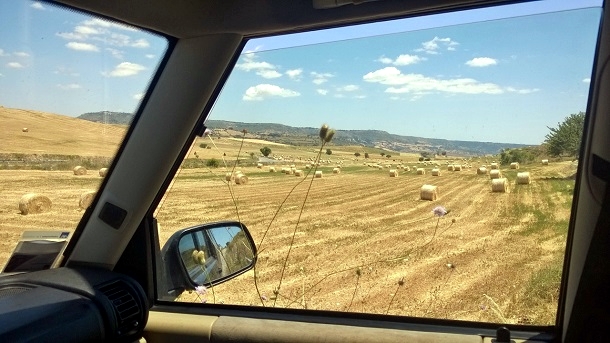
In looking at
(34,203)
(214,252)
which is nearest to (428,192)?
(214,252)

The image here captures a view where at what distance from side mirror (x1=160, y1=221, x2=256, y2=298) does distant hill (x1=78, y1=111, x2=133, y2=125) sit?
659 mm

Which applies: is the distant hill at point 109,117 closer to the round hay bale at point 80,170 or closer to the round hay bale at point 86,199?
the round hay bale at point 80,170

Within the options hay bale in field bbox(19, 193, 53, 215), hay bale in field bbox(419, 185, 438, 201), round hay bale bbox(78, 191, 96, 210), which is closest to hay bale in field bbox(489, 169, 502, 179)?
hay bale in field bbox(419, 185, 438, 201)

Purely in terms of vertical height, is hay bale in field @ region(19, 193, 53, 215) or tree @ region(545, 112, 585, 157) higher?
tree @ region(545, 112, 585, 157)

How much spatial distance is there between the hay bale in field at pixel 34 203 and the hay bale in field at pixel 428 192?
1791 millimetres

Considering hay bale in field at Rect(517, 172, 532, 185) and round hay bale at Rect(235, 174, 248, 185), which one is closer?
hay bale in field at Rect(517, 172, 532, 185)

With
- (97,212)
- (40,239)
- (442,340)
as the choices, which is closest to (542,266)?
(442,340)

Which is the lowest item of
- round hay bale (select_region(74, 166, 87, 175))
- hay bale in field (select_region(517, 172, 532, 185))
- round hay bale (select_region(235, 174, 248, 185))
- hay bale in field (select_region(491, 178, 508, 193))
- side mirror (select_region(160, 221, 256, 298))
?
side mirror (select_region(160, 221, 256, 298))

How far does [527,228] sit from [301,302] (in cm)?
115

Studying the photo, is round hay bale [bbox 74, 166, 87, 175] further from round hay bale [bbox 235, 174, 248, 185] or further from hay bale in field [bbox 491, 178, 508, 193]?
hay bale in field [bbox 491, 178, 508, 193]

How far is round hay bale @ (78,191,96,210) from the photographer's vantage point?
9.48ft

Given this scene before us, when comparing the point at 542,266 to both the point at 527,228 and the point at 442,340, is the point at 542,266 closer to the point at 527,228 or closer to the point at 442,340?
the point at 527,228

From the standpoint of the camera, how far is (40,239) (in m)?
2.79

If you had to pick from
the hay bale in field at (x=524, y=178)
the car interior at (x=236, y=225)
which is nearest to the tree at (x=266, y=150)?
the car interior at (x=236, y=225)
